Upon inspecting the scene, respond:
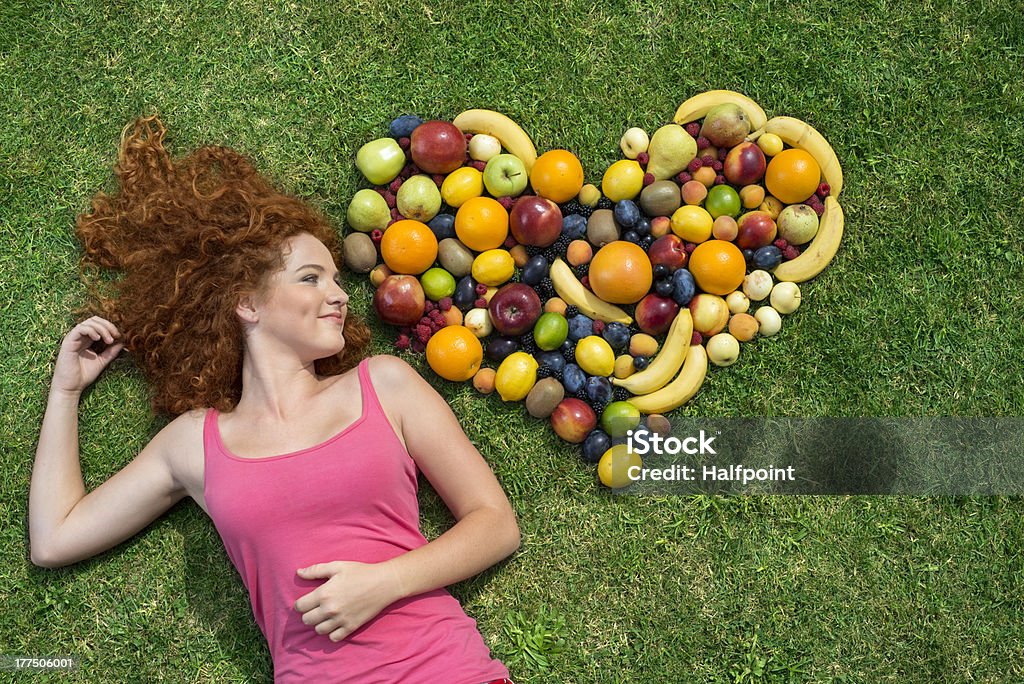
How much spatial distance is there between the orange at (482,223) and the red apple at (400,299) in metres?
0.31

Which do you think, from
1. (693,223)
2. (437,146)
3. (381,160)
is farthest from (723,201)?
(381,160)

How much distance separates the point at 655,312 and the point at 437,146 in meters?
1.23

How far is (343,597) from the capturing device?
304 cm

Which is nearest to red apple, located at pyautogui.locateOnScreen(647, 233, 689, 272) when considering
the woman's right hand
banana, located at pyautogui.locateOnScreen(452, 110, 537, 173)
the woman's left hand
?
banana, located at pyautogui.locateOnScreen(452, 110, 537, 173)

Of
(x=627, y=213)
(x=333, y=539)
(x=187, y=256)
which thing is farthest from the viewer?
(x=627, y=213)

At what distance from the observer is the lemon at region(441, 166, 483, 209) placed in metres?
3.70

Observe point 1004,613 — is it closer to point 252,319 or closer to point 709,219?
point 709,219

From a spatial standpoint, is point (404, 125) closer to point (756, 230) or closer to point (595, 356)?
point (595, 356)

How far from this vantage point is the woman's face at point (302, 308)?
3252 millimetres

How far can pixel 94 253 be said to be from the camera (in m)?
3.77

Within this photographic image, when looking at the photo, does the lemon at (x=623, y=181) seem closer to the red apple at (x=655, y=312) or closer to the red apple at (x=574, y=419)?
the red apple at (x=655, y=312)

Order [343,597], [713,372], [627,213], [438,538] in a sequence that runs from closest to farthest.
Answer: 1. [343,597]
2. [438,538]
3. [627,213]
4. [713,372]

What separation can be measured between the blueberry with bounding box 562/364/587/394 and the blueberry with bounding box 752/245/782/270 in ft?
3.14

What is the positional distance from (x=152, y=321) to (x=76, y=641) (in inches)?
59.6
